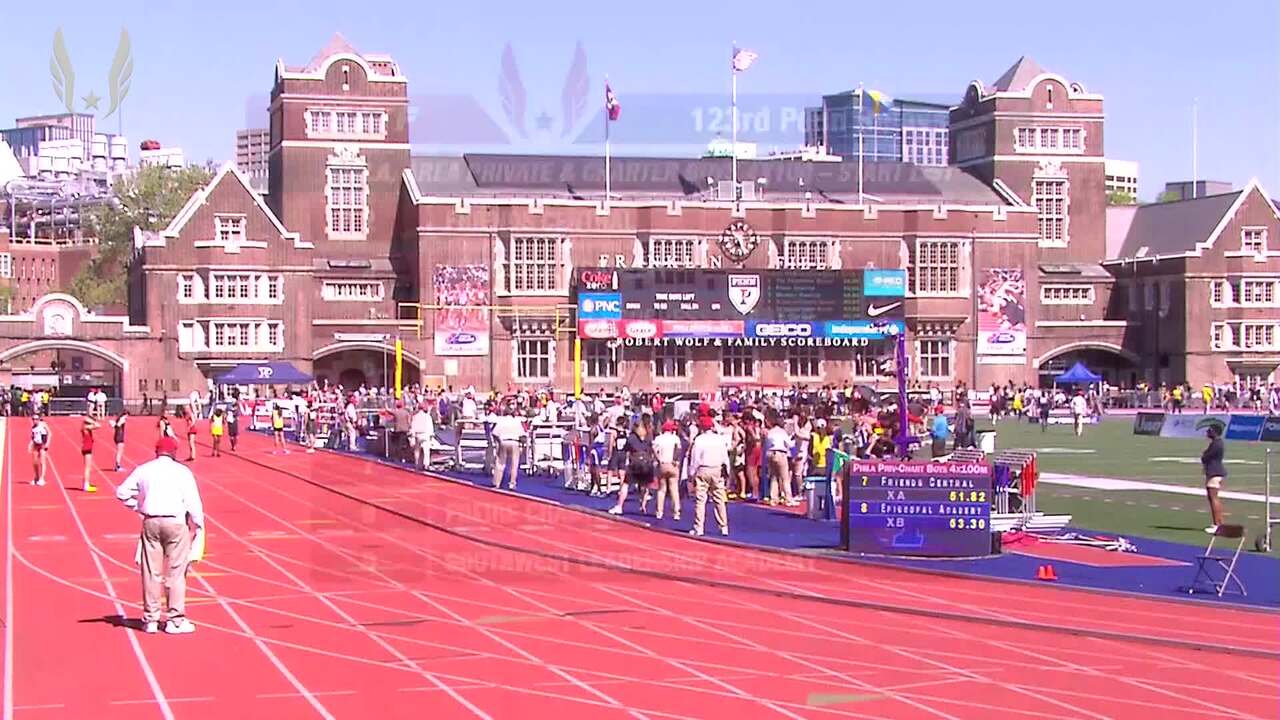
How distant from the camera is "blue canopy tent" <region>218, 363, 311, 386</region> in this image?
2894 inches

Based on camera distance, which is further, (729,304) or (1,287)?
(1,287)

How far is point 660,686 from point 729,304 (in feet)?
220

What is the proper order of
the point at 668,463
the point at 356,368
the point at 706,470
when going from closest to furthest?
1. the point at 706,470
2. the point at 668,463
3. the point at 356,368

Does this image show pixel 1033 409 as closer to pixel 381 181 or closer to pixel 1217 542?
pixel 381 181

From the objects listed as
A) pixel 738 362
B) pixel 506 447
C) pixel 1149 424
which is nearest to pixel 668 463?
pixel 506 447

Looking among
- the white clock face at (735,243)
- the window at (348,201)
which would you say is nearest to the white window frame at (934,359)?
the white clock face at (735,243)

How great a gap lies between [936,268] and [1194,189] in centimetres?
3009

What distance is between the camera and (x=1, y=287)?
141 m

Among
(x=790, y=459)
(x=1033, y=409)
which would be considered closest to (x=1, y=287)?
(x=1033, y=409)

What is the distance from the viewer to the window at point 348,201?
86188 millimetres

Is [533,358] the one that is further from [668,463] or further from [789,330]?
[668,463]

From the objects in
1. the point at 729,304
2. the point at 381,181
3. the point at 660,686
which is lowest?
the point at 660,686

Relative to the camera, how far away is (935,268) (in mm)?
85500

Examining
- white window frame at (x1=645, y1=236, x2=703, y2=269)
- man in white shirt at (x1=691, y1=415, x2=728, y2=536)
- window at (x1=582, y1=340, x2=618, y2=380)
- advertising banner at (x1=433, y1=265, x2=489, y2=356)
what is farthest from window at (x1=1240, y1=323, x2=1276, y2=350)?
man in white shirt at (x1=691, y1=415, x2=728, y2=536)
